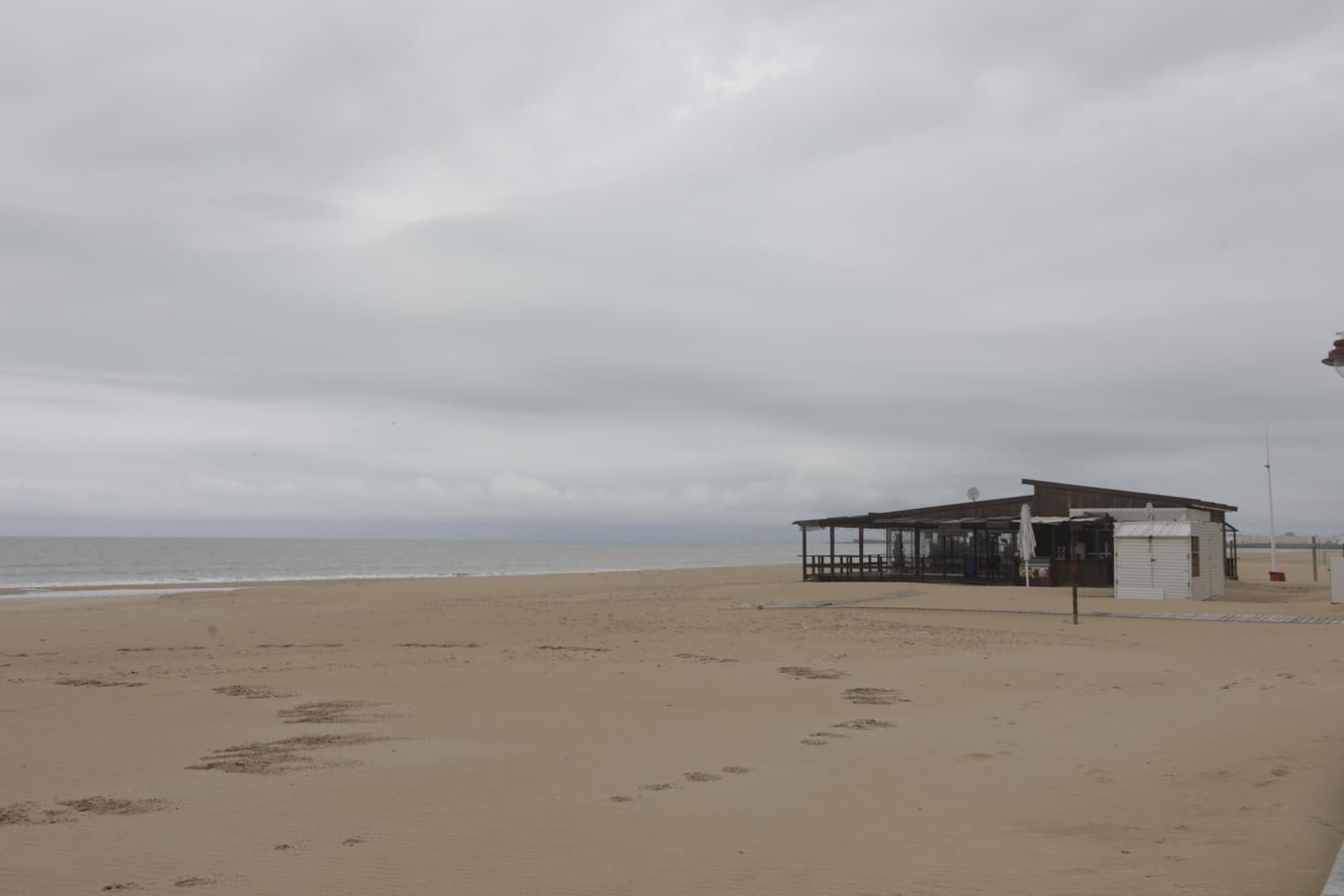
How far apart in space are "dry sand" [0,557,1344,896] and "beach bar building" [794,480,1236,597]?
8.32 m

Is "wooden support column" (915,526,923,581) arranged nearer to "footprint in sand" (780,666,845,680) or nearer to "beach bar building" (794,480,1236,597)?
"beach bar building" (794,480,1236,597)

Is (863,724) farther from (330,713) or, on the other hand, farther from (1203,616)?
(1203,616)

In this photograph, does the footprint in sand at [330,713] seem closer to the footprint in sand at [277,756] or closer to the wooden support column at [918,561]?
the footprint in sand at [277,756]

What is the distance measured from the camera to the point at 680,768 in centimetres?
761

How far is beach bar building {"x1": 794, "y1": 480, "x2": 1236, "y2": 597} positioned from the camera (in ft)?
81.0

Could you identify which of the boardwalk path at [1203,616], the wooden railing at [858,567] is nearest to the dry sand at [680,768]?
the boardwalk path at [1203,616]

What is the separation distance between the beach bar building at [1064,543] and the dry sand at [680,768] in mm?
8318

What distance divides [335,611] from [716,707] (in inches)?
679

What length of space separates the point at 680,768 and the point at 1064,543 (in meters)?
26.8

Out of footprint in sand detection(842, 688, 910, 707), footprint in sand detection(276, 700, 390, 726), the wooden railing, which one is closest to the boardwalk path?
footprint in sand detection(842, 688, 910, 707)

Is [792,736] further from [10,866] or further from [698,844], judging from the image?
[10,866]

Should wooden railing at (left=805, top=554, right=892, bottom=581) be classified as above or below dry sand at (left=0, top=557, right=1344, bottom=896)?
above

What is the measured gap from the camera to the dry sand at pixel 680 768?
17.1ft

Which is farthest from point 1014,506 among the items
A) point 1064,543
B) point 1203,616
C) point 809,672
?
point 809,672
